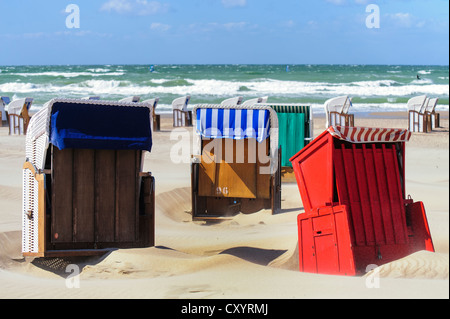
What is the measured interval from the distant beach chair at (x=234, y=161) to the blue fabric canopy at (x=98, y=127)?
2612mm

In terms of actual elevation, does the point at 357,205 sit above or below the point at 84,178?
below

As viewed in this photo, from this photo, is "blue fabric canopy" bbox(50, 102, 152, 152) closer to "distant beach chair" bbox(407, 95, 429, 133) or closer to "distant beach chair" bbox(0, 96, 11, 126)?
"distant beach chair" bbox(407, 95, 429, 133)

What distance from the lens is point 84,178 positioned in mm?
6918

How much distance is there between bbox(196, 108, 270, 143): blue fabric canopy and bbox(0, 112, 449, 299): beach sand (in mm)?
1273

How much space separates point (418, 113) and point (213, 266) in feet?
55.8

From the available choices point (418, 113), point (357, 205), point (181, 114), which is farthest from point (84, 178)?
point (181, 114)

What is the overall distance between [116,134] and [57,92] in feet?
145

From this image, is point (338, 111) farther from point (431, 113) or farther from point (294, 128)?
point (294, 128)

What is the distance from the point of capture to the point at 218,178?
986 centimetres

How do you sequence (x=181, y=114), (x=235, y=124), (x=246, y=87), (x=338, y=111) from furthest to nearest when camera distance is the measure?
(x=246, y=87), (x=181, y=114), (x=338, y=111), (x=235, y=124)

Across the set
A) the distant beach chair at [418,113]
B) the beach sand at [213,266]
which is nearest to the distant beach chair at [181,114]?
the distant beach chair at [418,113]

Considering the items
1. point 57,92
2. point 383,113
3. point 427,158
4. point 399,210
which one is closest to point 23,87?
point 57,92

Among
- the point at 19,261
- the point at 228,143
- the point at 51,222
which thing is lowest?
the point at 19,261
